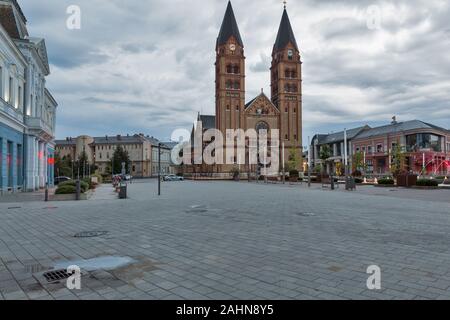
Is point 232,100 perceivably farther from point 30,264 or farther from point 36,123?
point 30,264

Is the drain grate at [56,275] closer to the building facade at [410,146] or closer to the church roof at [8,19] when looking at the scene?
the church roof at [8,19]

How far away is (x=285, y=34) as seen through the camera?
89125 millimetres

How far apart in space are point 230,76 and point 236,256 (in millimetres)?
83358

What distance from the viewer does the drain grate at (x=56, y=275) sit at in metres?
5.11

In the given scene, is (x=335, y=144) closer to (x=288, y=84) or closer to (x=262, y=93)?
(x=288, y=84)

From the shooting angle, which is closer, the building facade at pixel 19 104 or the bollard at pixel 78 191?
the bollard at pixel 78 191

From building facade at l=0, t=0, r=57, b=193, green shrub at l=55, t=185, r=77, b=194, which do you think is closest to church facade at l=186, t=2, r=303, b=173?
building facade at l=0, t=0, r=57, b=193

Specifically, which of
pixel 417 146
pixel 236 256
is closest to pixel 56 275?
pixel 236 256

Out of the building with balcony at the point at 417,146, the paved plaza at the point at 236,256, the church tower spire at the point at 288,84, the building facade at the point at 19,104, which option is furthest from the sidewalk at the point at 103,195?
the church tower spire at the point at 288,84

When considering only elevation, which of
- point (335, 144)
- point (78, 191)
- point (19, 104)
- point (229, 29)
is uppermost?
point (229, 29)

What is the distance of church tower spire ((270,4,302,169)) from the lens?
88.7 metres

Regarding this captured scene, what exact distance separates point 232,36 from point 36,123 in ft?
215

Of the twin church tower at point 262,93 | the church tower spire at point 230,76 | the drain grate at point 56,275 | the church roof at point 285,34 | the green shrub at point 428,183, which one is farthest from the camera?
the church roof at point 285,34
